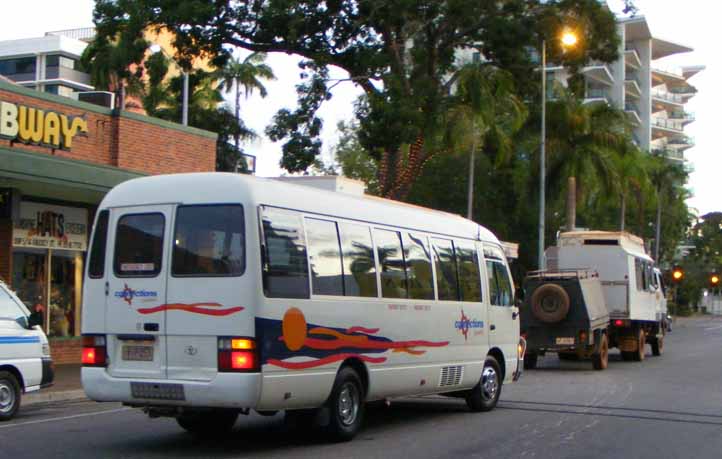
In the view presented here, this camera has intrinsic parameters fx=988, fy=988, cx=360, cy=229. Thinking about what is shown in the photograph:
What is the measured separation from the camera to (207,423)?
11.6 m

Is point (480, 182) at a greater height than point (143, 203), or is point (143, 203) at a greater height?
point (480, 182)

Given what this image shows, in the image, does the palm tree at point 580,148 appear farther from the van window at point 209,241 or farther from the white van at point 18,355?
the van window at point 209,241

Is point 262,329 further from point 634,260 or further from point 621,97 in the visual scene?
point 621,97

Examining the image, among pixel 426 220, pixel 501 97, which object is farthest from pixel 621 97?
pixel 426 220

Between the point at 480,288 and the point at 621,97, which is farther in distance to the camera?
the point at 621,97

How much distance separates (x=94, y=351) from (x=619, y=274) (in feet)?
58.9

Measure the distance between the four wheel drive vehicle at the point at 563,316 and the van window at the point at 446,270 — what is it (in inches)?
380

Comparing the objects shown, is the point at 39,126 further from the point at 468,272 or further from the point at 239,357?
the point at 239,357

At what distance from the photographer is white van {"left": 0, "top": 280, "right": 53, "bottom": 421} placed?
42.5 feet

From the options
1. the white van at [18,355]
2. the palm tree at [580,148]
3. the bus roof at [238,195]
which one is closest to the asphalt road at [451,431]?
the white van at [18,355]

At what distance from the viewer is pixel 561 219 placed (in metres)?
55.4

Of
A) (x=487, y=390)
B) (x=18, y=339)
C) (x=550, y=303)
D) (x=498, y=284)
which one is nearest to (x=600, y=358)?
(x=550, y=303)

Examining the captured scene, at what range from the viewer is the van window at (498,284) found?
14.7m

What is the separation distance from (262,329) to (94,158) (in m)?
14.3
